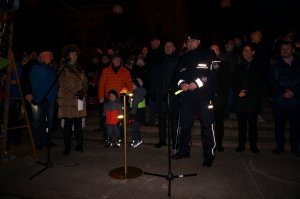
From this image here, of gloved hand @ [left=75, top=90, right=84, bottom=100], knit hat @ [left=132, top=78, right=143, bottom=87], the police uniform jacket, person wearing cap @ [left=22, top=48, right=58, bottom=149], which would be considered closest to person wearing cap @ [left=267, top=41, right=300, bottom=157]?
the police uniform jacket

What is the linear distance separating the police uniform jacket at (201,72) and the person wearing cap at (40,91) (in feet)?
10.3

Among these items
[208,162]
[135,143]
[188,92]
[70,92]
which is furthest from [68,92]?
[208,162]

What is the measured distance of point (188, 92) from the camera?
17.6 ft

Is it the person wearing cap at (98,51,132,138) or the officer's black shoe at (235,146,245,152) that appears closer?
the officer's black shoe at (235,146,245,152)

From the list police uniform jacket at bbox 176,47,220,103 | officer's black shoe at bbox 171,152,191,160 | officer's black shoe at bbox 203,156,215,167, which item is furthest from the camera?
officer's black shoe at bbox 171,152,191,160

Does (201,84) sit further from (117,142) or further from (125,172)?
(117,142)

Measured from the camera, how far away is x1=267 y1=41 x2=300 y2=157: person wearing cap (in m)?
5.82

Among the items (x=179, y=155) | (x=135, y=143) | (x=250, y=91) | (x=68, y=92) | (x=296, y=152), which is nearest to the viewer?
(x=179, y=155)

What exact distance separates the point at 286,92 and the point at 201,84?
2.04m

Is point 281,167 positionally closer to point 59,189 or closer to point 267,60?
point 267,60

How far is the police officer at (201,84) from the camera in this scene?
5.15m

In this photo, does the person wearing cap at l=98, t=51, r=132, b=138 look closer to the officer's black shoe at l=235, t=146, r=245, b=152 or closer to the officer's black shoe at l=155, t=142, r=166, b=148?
the officer's black shoe at l=155, t=142, r=166, b=148

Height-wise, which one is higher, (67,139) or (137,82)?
(137,82)

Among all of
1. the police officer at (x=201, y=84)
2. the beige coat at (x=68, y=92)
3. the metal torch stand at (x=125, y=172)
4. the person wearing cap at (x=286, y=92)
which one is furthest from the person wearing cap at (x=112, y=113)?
the person wearing cap at (x=286, y=92)
